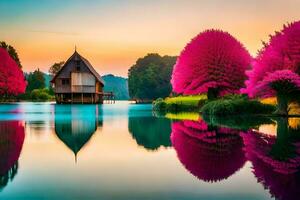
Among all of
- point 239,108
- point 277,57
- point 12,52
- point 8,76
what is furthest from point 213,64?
point 12,52

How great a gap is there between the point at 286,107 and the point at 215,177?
28.0m

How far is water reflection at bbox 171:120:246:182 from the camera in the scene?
38.6 feet

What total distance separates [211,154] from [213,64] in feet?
109

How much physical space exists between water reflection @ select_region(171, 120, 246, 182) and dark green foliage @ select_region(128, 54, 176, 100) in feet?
296

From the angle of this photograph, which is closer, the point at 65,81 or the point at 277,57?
the point at 277,57

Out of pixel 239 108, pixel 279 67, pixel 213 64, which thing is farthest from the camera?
pixel 213 64

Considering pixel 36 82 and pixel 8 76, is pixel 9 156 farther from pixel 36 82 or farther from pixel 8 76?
pixel 36 82

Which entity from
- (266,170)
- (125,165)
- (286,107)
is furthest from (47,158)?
(286,107)

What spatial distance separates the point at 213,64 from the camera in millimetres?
47250

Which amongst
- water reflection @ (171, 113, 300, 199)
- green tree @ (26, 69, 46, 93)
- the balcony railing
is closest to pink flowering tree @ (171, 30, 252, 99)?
water reflection @ (171, 113, 300, 199)

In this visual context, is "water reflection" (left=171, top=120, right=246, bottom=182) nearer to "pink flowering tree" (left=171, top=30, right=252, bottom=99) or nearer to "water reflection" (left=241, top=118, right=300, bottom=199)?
"water reflection" (left=241, top=118, right=300, bottom=199)

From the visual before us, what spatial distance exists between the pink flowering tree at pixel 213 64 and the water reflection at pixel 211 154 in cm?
2556

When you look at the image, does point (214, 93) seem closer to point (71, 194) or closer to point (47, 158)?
point (47, 158)

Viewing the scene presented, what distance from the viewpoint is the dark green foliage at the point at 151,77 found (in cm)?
11238
